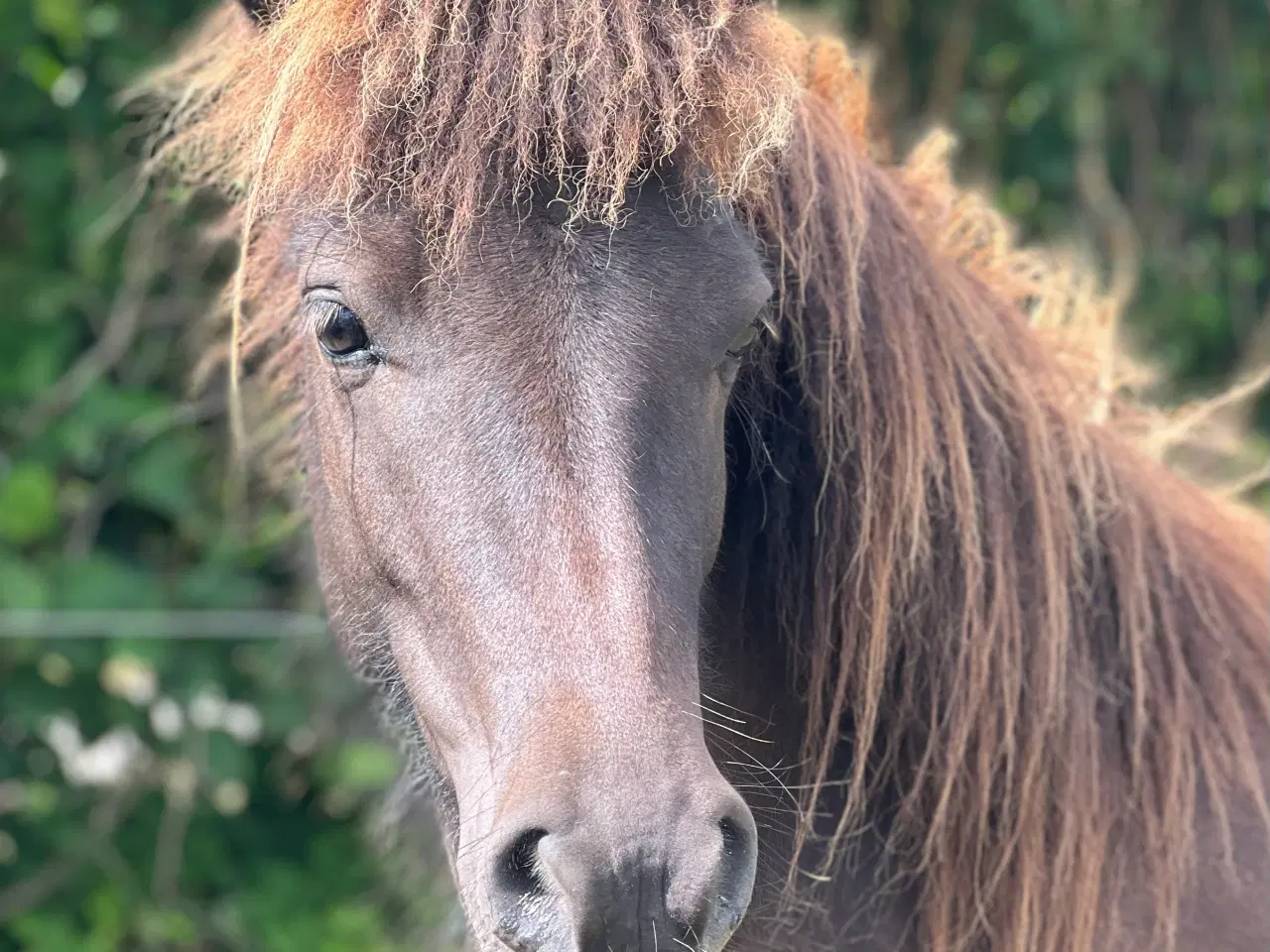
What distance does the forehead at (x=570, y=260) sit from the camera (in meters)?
1.22

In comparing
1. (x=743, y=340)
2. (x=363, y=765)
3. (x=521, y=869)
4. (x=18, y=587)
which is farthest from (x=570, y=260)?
(x=363, y=765)

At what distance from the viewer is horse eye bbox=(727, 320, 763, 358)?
1.31 m

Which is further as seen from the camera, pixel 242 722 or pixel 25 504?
pixel 242 722

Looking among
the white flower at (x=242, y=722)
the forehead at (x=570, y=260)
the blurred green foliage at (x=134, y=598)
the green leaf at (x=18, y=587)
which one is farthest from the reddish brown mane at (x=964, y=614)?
the white flower at (x=242, y=722)

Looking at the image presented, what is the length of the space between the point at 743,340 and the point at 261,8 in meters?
0.70

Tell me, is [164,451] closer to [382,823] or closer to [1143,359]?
[382,823]

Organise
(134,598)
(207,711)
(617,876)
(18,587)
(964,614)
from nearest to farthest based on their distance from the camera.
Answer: (617,876), (964,614), (18,587), (134,598), (207,711)

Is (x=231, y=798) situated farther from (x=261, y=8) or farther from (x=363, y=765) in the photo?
(x=261, y=8)

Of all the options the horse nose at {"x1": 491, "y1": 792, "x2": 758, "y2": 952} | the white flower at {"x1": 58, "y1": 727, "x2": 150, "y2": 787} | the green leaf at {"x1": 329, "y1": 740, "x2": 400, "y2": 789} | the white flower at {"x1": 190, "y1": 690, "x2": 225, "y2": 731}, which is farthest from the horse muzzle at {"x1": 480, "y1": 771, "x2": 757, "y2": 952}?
the white flower at {"x1": 58, "y1": 727, "x2": 150, "y2": 787}

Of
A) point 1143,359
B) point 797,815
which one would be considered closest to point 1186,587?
point 797,815

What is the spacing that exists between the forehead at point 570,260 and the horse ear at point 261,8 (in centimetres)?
30

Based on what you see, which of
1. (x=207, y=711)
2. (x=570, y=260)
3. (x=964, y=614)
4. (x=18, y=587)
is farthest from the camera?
(x=207, y=711)

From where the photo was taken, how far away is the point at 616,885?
103 centimetres

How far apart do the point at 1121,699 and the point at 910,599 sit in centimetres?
30
